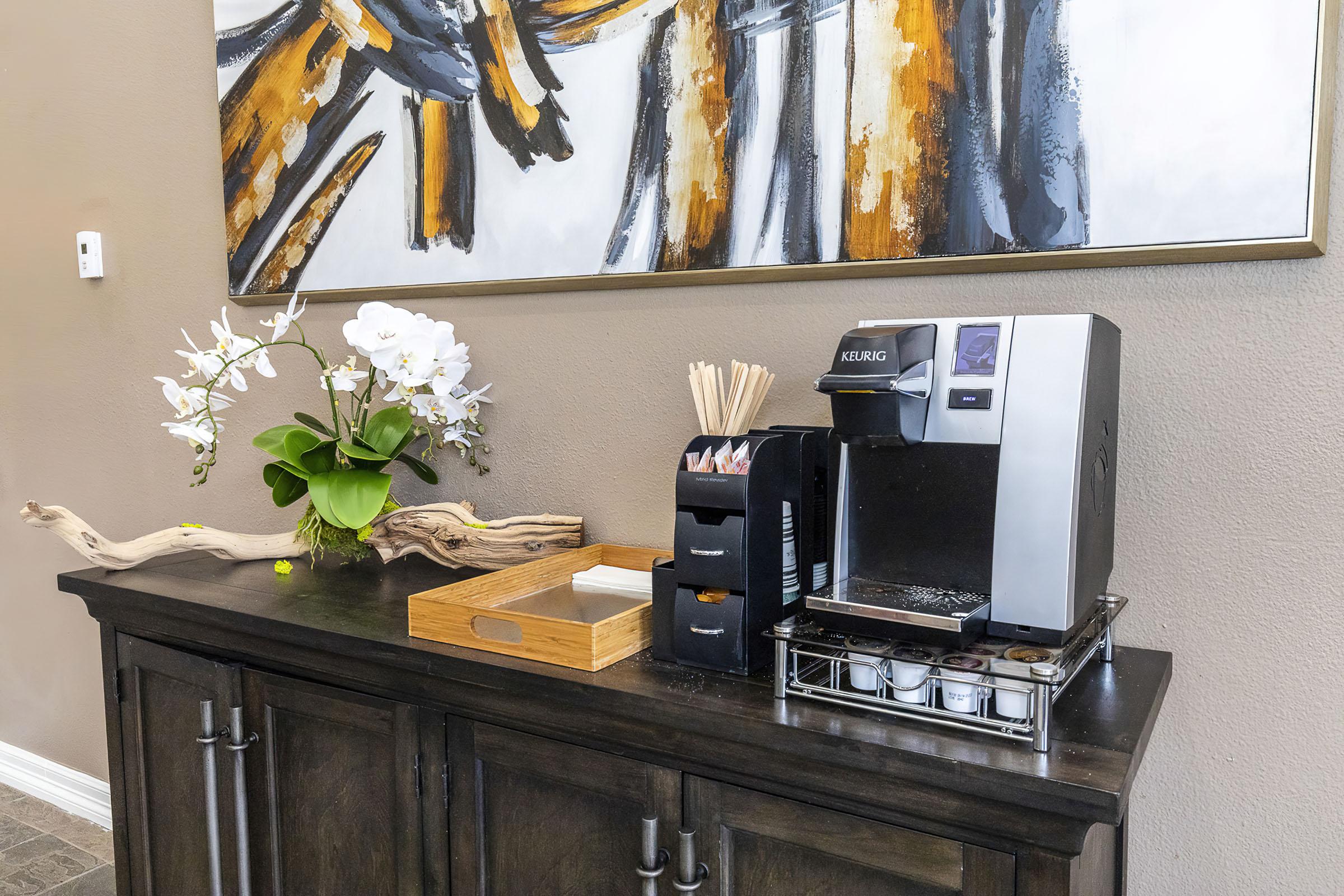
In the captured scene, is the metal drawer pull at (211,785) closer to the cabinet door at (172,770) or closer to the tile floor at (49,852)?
the cabinet door at (172,770)

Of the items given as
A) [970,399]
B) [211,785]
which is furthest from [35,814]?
[970,399]

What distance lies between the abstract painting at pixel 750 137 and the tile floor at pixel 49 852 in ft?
4.97

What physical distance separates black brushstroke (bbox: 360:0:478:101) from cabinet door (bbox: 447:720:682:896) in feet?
3.94

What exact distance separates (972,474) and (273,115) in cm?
174

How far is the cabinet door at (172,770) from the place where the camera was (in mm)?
1533

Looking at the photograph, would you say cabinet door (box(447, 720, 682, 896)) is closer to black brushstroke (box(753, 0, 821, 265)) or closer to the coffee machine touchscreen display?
the coffee machine touchscreen display

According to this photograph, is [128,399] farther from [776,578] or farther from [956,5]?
[956,5]

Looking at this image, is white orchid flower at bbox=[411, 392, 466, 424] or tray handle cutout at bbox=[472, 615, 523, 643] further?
white orchid flower at bbox=[411, 392, 466, 424]

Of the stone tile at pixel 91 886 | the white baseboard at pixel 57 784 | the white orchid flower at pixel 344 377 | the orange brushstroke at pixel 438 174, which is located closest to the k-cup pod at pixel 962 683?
the white orchid flower at pixel 344 377

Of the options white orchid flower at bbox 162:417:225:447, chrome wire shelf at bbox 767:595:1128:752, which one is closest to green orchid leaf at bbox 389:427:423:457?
white orchid flower at bbox 162:417:225:447

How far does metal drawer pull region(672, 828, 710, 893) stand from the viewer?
105 cm

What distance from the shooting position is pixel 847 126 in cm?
134

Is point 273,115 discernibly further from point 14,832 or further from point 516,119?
point 14,832

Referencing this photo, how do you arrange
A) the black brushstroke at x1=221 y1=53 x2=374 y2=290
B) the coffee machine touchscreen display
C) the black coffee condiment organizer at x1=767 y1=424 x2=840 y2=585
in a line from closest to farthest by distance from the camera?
the coffee machine touchscreen display < the black coffee condiment organizer at x1=767 y1=424 x2=840 y2=585 < the black brushstroke at x1=221 y1=53 x2=374 y2=290
